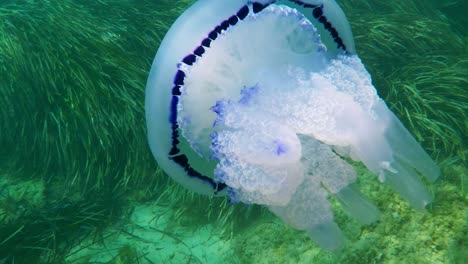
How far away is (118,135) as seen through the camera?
454cm

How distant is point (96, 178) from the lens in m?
4.63

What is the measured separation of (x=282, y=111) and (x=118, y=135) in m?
3.06

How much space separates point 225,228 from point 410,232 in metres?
1.93

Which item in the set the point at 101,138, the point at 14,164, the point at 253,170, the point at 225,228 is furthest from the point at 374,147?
the point at 14,164

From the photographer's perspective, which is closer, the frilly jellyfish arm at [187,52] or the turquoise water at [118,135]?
the frilly jellyfish arm at [187,52]

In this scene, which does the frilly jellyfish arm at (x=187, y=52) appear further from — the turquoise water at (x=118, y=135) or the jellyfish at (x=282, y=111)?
the turquoise water at (x=118, y=135)

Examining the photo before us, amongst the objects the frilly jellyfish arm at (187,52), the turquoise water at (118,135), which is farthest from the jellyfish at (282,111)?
the turquoise water at (118,135)

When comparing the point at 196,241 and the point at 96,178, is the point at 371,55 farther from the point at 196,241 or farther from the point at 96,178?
the point at 96,178

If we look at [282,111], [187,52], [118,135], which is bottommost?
[118,135]

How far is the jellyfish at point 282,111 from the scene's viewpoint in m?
1.95

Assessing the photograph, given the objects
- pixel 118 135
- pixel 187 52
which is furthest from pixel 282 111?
pixel 118 135

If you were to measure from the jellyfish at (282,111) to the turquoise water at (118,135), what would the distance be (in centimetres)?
107

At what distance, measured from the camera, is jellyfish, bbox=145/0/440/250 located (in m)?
1.95

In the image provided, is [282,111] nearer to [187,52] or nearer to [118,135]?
[187,52]
